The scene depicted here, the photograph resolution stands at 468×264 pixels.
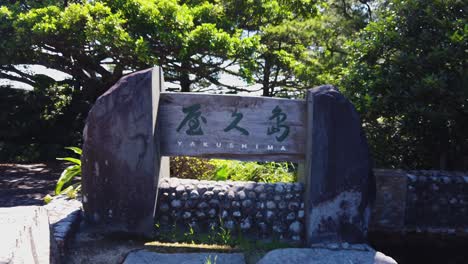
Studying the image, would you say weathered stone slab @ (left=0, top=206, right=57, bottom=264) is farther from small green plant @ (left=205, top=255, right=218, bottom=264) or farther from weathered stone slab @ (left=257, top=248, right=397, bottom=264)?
weathered stone slab @ (left=257, top=248, right=397, bottom=264)

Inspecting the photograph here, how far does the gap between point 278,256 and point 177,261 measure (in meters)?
0.82

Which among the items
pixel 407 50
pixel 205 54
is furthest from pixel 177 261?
pixel 205 54

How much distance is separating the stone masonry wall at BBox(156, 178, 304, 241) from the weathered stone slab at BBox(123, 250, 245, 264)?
45 centimetres

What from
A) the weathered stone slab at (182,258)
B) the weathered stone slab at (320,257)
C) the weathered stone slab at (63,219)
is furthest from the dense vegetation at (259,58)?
the weathered stone slab at (63,219)

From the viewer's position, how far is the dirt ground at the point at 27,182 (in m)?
6.24

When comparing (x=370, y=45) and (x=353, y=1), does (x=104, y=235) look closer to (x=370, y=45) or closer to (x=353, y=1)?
(x=370, y=45)

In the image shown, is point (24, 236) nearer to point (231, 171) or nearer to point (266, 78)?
point (231, 171)

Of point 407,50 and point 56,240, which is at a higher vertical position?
point 407,50

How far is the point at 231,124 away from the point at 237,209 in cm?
81

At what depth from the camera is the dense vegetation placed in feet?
16.3

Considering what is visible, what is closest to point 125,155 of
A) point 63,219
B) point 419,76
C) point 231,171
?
point 63,219

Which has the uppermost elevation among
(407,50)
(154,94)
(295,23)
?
(295,23)

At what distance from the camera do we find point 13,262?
1.95 metres

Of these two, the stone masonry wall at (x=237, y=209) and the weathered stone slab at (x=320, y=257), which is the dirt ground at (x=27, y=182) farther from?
the weathered stone slab at (x=320, y=257)
